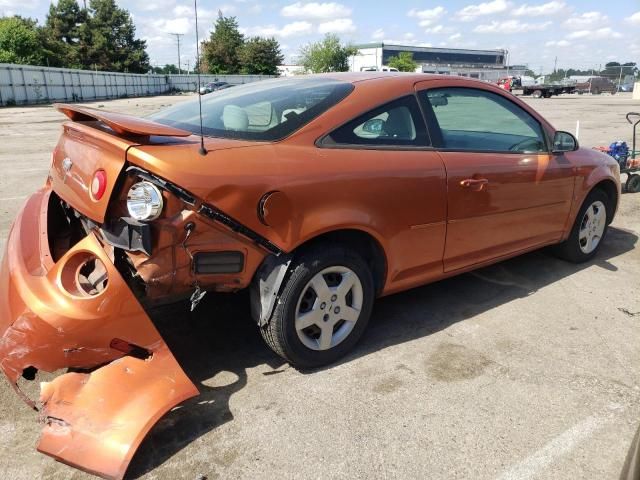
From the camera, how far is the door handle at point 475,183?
3463 mm

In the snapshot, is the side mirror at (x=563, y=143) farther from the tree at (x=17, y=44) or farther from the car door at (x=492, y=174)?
the tree at (x=17, y=44)

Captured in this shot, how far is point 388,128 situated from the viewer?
3258 mm

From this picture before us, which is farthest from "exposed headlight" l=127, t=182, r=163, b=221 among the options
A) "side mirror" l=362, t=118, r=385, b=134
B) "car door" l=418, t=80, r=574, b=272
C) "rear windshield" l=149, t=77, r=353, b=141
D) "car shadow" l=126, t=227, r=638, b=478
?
"car door" l=418, t=80, r=574, b=272

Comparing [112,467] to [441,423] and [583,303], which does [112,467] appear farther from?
[583,303]

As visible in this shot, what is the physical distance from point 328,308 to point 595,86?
60.5 meters

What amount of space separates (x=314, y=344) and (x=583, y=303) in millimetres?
2301

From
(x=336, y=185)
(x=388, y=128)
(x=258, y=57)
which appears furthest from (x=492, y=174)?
(x=258, y=57)

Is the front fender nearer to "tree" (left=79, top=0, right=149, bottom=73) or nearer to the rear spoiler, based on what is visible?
the rear spoiler

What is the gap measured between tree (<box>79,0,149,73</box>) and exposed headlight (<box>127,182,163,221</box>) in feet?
243

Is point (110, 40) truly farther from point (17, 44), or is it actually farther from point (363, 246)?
point (363, 246)

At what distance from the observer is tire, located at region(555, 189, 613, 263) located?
4715mm

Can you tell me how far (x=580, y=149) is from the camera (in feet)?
15.0

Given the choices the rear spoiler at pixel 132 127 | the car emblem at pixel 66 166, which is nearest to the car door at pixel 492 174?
the rear spoiler at pixel 132 127

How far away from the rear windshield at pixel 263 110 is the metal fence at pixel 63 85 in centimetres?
2557
